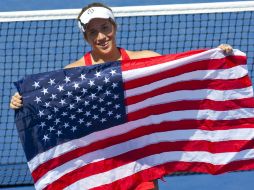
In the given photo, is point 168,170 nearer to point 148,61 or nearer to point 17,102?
point 148,61

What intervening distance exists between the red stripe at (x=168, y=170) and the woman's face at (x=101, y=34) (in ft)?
3.02

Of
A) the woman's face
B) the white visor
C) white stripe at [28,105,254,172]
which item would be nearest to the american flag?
white stripe at [28,105,254,172]

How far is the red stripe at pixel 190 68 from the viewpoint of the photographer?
24.6 ft

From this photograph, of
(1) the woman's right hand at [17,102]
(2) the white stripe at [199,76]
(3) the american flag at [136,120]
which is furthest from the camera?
(2) the white stripe at [199,76]

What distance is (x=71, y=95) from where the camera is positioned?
24.4ft

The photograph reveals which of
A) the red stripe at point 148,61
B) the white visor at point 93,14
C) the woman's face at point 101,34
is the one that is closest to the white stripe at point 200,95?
the red stripe at point 148,61

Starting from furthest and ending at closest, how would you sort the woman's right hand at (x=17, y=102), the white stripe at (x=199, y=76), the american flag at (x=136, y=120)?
the white stripe at (x=199, y=76) < the american flag at (x=136, y=120) < the woman's right hand at (x=17, y=102)

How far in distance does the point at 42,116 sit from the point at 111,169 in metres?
0.62

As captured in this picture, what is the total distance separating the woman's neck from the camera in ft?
24.5

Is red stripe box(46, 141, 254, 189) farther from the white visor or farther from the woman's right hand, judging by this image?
the white visor

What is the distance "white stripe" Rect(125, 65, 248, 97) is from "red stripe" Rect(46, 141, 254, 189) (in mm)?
409

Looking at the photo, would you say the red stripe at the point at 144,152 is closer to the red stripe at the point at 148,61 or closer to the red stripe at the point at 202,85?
the red stripe at the point at 202,85

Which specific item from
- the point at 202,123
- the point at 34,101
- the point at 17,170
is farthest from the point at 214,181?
the point at 34,101

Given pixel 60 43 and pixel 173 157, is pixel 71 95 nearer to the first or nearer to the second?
pixel 173 157
